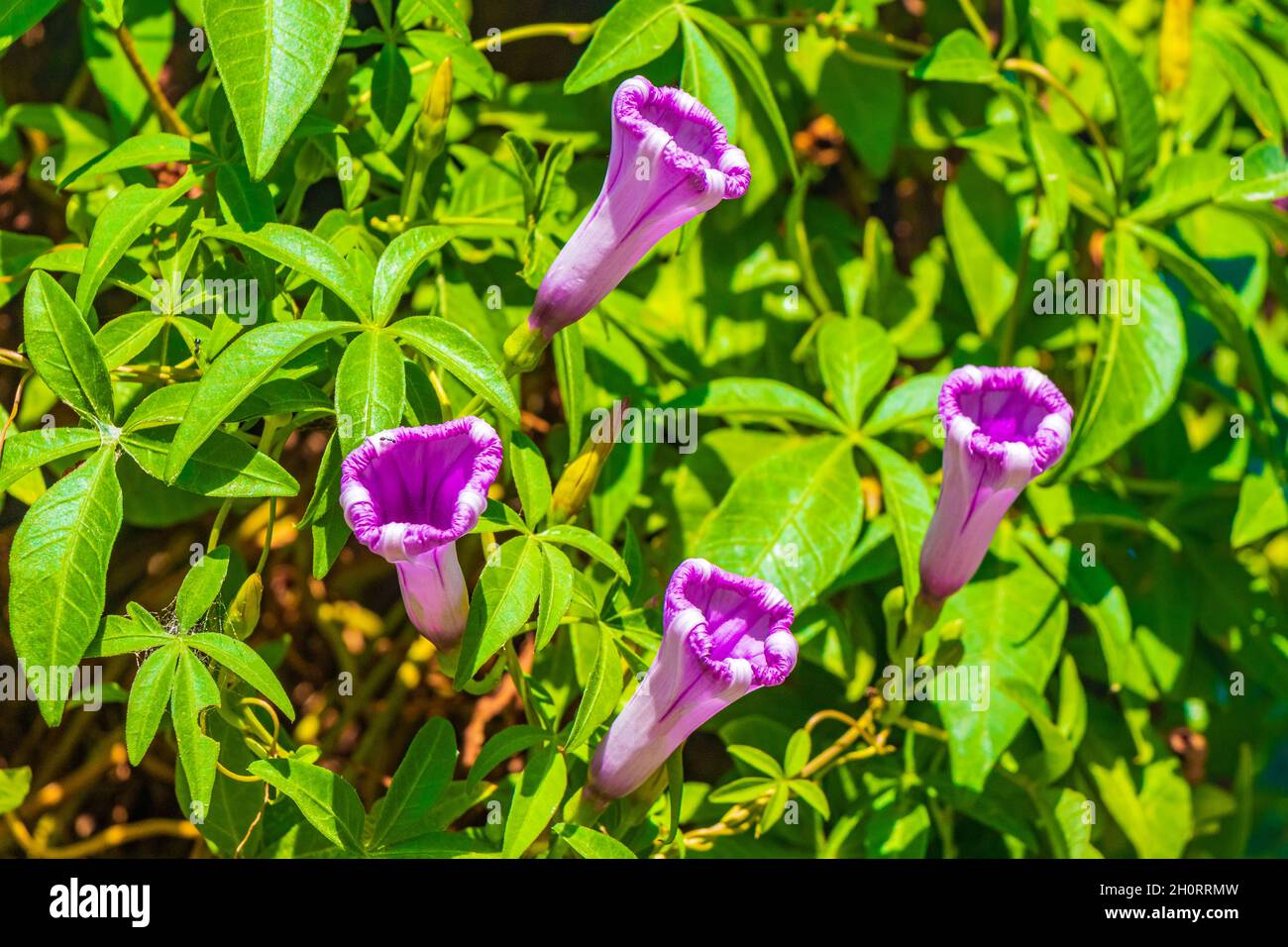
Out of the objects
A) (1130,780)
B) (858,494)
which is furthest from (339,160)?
(1130,780)

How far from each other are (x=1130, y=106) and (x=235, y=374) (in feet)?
3.22

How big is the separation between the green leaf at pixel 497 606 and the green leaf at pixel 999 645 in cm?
47

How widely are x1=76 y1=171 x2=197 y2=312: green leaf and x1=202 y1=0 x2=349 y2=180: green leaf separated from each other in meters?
0.14

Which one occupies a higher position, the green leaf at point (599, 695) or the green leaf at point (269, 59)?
the green leaf at point (269, 59)

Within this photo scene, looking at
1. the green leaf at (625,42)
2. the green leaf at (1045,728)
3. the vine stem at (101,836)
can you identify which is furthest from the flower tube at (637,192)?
the vine stem at (101,836)

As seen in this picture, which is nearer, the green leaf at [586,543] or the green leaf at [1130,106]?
the green leaf at [586,543]

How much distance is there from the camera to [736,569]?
115cm

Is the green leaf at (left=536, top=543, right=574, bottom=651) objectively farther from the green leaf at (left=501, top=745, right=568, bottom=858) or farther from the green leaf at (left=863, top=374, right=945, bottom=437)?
the green leaf at (left=863, top=374, right=945, bottom=437)

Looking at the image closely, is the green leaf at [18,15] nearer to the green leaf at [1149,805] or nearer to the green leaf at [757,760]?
the green leaf at [757,760]

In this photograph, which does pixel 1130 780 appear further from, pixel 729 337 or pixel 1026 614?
pixel 729 337

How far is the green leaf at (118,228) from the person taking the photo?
922 mm

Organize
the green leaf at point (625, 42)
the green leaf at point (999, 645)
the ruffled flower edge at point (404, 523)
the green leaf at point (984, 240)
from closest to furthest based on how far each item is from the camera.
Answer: the ruffled flower edge at point (404, 523), the green leaf at point (625, 42), the green leaf at point (999, 645), the green leaf at point (984, 240)

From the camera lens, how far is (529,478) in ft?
3.23

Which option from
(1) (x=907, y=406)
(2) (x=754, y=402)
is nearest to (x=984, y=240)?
(1) (x=907, y=406)
